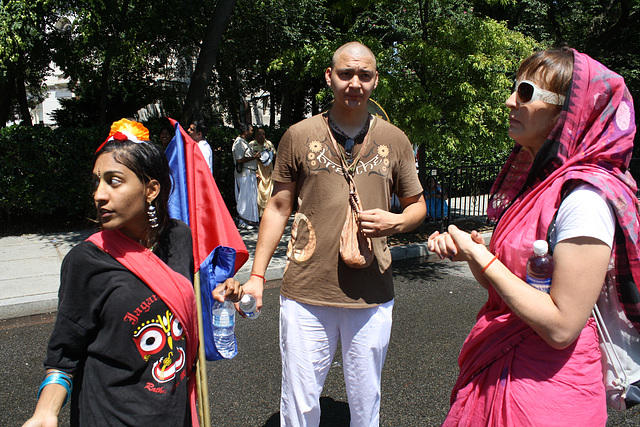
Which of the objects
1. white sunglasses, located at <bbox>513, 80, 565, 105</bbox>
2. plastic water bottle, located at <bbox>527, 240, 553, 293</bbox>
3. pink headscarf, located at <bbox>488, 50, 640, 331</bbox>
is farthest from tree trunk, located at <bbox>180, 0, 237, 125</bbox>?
plastic water bottle, located at <bbox>527, 240, 553, 293</bbox>

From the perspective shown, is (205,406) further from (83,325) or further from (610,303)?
(610,303)

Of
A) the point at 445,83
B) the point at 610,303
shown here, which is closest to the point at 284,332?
the point at 610,303

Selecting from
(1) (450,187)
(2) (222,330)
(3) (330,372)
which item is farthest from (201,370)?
(1) (450,187)

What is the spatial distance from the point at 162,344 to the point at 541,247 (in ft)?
4.32

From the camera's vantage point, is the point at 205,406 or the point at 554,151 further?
the point at 205,406

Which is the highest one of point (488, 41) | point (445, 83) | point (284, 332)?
point (488, 41)

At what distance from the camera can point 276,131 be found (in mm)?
12859

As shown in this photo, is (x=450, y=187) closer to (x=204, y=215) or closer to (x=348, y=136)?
(x=348, y=136)

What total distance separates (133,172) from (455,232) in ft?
3.84

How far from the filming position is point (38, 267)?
22.5 feet

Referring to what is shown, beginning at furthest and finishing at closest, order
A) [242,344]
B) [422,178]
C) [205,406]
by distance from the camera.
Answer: [422,178], [242,344], [205,406]

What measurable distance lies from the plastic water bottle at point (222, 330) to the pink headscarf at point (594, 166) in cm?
126

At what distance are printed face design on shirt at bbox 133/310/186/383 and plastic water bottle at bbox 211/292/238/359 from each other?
1.20ft

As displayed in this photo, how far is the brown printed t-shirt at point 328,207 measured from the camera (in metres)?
2.38
